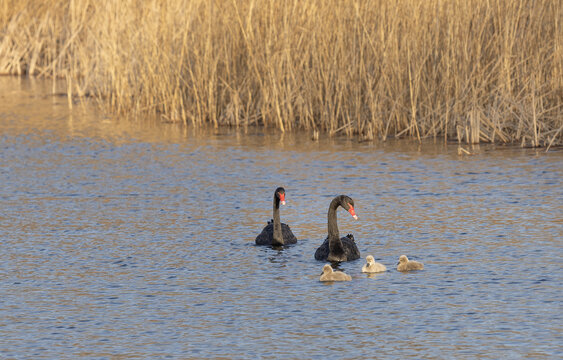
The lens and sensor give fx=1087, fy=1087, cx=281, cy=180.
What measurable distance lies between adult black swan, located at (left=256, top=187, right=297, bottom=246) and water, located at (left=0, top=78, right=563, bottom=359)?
176mm

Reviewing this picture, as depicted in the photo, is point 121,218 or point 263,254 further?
point 121,218

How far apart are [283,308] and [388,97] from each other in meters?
10.5

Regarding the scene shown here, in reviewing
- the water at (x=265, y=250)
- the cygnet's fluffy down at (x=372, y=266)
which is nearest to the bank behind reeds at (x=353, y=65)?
the water at (x=265, y=250)

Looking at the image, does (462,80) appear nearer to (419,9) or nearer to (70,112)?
(419,9)

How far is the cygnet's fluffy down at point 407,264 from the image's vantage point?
1022cm

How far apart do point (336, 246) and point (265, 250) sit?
3.34ft

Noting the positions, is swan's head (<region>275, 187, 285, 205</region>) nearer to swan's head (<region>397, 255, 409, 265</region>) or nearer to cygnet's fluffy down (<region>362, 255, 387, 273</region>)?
cygnet's fluffy down (<region>362, 255, 387, 273</region>)

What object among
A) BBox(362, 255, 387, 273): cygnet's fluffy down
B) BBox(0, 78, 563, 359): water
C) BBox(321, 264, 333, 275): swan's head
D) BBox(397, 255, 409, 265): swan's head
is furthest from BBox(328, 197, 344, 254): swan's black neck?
BBox(321, 264, 333, 275): swan's head

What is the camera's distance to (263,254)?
37.1 feet

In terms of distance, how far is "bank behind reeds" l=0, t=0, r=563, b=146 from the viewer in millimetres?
18156

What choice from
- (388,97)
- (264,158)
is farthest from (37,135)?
(388,97)

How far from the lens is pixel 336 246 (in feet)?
35.4

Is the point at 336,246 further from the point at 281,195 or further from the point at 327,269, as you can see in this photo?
the point at 281,195

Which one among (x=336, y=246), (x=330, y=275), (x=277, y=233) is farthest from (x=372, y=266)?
(x=277, y=233)
